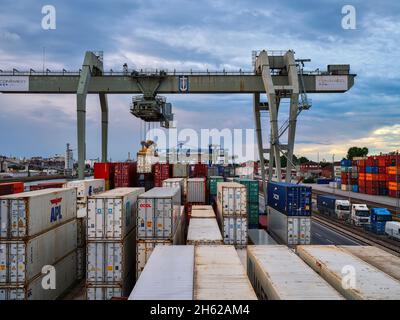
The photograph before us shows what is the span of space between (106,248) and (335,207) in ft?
152

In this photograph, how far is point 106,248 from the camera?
16406mm

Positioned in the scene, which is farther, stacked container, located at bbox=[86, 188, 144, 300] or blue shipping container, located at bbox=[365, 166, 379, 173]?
blue shipping container, located at bbox=[365, 166, 379, 173]

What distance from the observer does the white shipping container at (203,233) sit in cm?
1806

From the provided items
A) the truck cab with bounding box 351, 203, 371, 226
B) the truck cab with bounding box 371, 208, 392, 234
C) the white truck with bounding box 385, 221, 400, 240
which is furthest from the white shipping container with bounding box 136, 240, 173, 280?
the truck cab with bounding box 351, 203, 371, 226

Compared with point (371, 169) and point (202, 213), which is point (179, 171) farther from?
point (371, 169)

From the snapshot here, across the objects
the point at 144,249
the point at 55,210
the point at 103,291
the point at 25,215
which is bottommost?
the point at 103,291

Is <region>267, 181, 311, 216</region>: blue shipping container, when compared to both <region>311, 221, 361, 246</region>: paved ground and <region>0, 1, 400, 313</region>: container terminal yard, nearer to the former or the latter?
<region>0, 1, 400, 313</region>: container terminal yard

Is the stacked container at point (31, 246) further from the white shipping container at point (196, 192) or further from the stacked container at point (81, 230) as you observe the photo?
the white shipping container at point (196, 192)

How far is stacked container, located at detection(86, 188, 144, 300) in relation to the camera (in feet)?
52.7

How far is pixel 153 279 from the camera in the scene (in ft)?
35.4


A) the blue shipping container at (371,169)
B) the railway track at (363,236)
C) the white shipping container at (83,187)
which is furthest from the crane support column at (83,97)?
the blue shipping container at (371,169)

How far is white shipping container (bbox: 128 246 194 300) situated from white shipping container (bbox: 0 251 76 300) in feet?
22.4

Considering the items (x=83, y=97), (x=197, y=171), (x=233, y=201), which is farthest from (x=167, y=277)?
(x=197, y=171)
